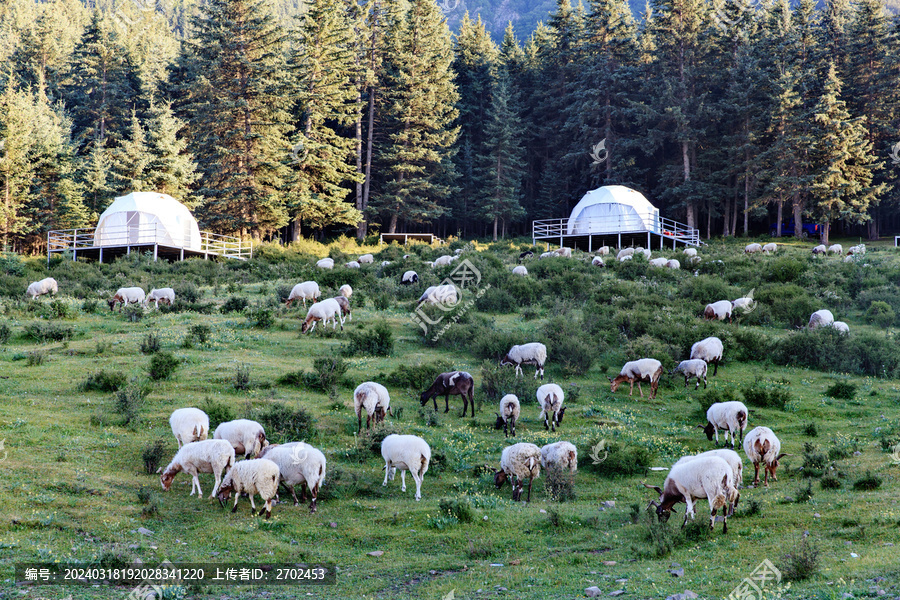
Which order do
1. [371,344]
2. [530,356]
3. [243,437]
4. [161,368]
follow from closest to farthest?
[243,437], [161,368], [530,356], [371,344]

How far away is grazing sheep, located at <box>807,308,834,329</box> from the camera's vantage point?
28.5 meters

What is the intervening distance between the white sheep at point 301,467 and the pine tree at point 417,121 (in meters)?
52.0

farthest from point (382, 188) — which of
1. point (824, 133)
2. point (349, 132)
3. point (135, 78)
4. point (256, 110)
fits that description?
point (824, 133)

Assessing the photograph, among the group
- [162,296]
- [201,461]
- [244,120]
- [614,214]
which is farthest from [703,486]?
[244,120]

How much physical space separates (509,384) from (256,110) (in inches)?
1711

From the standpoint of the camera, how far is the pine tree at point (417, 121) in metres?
65.6

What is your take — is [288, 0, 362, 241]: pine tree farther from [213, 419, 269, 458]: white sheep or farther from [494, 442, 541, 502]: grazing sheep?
[494, 442, 541, 502]: grazing sheep

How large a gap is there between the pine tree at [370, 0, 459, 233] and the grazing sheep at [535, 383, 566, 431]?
154 ft

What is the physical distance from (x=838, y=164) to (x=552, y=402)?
4932 cm

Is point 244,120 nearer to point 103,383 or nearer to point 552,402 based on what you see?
point 103,383

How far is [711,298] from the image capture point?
109 ft

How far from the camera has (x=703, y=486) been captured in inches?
443

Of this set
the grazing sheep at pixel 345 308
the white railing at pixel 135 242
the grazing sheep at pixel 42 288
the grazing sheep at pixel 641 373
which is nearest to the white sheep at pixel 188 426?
the grazing sheep at pixel 641 373

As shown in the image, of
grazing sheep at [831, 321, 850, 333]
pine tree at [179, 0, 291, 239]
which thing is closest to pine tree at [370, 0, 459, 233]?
pine tree at [179, 0, 291, 239]
